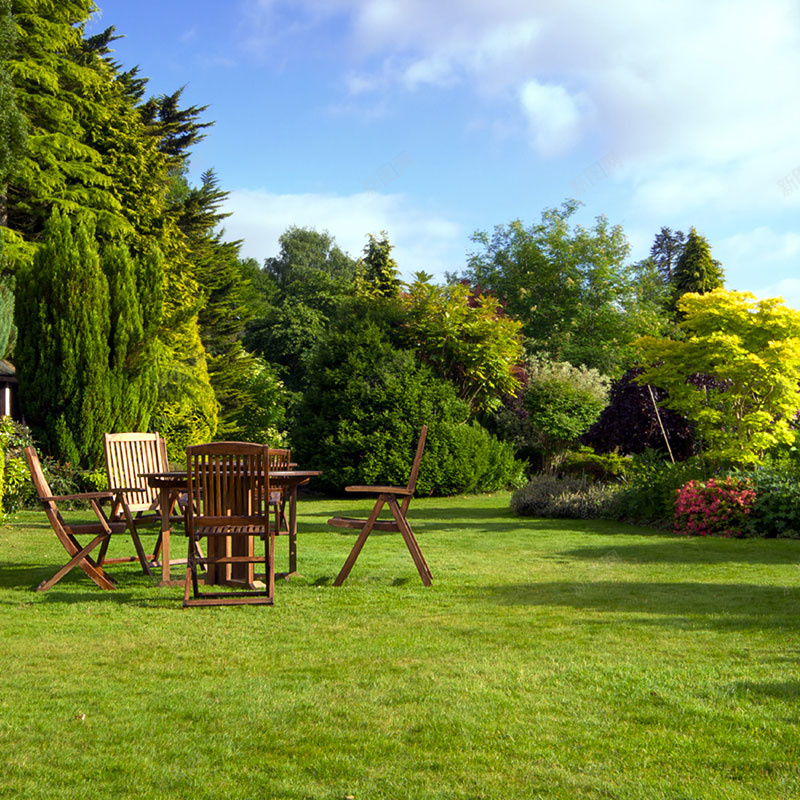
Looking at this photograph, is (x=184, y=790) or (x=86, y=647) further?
(x=86, y=647)

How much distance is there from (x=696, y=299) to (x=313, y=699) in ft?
32.4

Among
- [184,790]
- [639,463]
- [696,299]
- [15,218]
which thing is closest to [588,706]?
[184,790]

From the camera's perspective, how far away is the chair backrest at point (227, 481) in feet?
19.4

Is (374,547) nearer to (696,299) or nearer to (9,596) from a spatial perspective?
(9,596)

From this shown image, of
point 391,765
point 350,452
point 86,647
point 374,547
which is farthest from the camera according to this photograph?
point 350,452

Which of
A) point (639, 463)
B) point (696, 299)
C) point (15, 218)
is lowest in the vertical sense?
point (639, 463)

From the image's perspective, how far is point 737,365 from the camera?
11.1 metres

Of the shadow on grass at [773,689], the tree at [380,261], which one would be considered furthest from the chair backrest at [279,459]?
the tree at [380,261]

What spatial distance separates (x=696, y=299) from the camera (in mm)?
11883

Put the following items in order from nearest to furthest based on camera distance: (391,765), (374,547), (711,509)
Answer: (391,765)
(374,547)
(711,509)

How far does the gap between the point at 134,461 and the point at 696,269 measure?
35.8 m

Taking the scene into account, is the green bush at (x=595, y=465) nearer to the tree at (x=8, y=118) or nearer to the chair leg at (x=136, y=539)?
the chair leg at (x=136, y=539)

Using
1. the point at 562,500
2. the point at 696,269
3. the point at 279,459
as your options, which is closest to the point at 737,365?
the point at 562,500

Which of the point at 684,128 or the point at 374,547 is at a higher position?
the point at 684,128
